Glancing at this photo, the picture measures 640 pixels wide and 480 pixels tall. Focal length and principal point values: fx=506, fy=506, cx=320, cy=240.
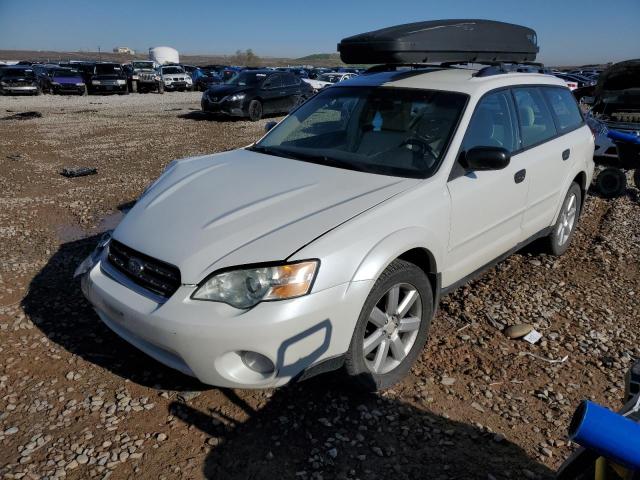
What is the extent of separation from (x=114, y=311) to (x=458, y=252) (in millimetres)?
2107

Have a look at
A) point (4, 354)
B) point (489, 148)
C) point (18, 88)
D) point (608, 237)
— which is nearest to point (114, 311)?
point (4, 354)

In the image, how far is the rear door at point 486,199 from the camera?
3.24 metres

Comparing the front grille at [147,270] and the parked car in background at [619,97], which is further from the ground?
the parked car in background at [619,97]

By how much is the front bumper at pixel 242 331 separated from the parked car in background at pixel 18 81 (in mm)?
26269

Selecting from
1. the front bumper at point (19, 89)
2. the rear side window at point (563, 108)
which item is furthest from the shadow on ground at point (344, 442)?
the front bumper at point (19, 89)

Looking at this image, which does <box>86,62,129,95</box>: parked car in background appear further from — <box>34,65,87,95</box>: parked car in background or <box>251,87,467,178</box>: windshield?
<box>251,87,467,178</box>: windshield

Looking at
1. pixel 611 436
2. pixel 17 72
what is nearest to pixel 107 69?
pixel 17 72

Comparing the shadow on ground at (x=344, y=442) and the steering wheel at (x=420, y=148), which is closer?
the shadow on ground at (x=344, y=442)

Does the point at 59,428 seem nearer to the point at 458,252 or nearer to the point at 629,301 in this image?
the point at 458,252

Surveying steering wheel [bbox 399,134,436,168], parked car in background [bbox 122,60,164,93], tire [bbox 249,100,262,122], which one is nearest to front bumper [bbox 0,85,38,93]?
parked car in background [bbox 122,60,164,93]

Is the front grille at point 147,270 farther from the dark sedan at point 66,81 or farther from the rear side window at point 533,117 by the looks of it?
the dark sedan at point 66,81

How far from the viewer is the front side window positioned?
343cm

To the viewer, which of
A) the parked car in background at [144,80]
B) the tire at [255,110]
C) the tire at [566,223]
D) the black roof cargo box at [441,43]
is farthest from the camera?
the parked car in background at [144,80]

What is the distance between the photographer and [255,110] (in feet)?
51.9
